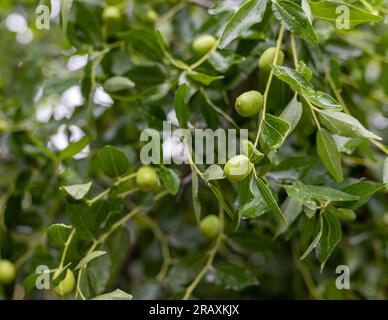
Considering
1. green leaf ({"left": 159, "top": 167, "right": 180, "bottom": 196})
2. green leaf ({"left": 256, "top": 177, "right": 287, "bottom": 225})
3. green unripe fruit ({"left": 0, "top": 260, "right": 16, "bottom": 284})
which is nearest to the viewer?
green leaf ({"left": 256, "top": 177, "right": 287, "bottom": 225})

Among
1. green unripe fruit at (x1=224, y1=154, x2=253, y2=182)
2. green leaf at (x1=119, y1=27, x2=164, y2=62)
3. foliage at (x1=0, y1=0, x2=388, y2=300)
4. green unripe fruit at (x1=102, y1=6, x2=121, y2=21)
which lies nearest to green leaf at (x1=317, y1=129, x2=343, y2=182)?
foliage at (x1=0, y1=0, x2=388, y2=300)

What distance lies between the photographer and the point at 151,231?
891 mm

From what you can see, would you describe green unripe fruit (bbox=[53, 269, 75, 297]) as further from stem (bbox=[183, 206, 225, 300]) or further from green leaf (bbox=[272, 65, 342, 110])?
green leaf (bbox=[272, 65, 342, 110])

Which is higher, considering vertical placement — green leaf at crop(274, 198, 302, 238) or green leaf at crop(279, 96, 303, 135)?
green leaf at crop(279, 96, 303, 135)

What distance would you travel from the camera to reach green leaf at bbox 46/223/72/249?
0.52m

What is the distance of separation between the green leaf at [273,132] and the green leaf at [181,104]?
0.10m

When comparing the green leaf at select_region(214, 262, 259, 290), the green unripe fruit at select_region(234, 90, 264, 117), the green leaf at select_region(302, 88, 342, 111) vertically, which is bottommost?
the green leaf at select_region(214, 262, 259, 290)

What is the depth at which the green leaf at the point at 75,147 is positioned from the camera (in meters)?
0.68

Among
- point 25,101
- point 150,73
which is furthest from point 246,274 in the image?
point 25,101

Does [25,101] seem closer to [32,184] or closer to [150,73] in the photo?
[32,184]

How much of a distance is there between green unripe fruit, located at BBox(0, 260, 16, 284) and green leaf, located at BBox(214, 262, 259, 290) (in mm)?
251

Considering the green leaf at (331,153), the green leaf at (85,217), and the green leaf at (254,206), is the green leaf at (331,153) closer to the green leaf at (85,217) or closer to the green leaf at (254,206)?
the green leaf at (254,206)

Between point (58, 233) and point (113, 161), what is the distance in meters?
0.10
